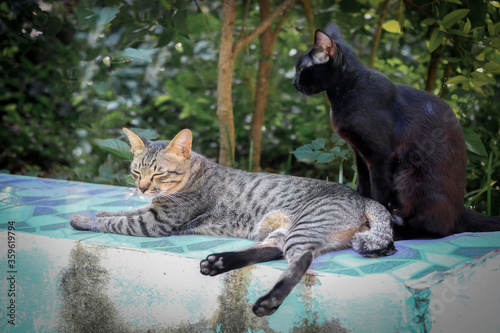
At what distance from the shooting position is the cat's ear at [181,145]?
2.09 meters

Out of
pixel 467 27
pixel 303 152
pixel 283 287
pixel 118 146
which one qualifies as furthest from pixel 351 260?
pixel 118 146

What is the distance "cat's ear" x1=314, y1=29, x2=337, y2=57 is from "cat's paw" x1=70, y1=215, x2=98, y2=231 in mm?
1304

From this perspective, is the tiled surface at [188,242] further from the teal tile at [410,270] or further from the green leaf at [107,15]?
the green leaf at [107,15]

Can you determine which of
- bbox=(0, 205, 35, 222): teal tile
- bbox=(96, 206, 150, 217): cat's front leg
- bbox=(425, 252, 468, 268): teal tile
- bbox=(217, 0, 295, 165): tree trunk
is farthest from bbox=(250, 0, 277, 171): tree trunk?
bbox=(425, 252, 468, 268): teal tile

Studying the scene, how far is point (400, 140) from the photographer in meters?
1.76

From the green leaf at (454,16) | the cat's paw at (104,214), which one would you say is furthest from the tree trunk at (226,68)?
the green leaf at (454,16)

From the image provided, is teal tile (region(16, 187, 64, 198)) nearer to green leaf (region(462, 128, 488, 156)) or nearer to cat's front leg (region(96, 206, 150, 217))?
cat's front leg (region(96, 206, 150, 217))

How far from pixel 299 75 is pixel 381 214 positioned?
28.2 inches

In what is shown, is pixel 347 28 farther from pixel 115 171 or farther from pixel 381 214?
pixel 115 171

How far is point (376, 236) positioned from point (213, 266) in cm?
65

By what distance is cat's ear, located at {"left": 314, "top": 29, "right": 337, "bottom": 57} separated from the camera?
183 cm

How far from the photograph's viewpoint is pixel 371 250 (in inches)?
64.6

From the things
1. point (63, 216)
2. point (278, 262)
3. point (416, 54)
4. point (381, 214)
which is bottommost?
point (63, 216)

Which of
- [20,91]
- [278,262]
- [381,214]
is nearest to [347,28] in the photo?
[381,214]
